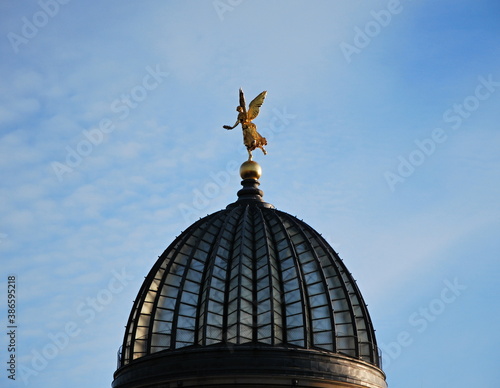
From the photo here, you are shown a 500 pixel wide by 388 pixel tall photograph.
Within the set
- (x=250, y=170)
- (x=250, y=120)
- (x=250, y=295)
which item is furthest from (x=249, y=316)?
(x=250, y=120)

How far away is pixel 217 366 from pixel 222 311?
9.88ft

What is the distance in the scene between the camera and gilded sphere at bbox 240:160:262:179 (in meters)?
52.8

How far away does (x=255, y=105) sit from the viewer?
2082 inches

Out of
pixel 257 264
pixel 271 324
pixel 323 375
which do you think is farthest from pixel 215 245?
pixel 323 375

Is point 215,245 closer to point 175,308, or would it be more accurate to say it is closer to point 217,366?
point 175,308

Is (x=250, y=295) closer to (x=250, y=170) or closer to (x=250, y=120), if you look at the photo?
(x=250, y=170)

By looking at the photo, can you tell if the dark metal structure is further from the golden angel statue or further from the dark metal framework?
the golden angel statue

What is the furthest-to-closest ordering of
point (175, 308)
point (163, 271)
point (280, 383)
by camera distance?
point (163, 271) < point (175, 308) < point (280, 383)

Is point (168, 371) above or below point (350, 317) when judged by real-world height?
below

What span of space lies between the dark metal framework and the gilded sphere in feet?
15.2

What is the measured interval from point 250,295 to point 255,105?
1396 cm

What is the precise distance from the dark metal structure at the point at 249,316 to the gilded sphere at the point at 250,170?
15.5ft

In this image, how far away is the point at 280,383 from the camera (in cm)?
4044

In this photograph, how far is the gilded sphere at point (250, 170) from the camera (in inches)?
2078
